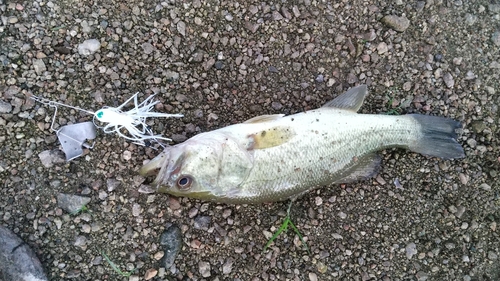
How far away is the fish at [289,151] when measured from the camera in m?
3.87

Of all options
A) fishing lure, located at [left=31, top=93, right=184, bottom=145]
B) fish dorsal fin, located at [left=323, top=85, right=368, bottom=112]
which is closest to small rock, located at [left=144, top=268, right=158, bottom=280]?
fishing lure, located at [left=31, top=93, right=184, bottom=145]

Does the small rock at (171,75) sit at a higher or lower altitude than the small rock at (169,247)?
higher

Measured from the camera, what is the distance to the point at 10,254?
415 centimetres

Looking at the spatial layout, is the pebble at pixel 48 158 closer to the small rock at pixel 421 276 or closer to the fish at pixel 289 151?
the fish at pixel 289 151

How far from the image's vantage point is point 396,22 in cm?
479

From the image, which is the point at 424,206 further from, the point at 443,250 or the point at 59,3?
the point at 59,3

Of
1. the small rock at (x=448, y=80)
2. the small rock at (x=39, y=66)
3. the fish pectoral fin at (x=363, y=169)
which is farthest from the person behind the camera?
the small rock at (x=448, y=80)

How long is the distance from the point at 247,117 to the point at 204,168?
998 millimetres

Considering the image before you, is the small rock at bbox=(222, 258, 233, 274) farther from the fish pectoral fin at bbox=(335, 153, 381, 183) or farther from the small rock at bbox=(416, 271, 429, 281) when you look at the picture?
the small rock at bbox=(416, 271, 429, 281)

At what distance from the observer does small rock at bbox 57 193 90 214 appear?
4312mm

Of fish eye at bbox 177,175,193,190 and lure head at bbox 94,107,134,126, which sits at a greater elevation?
lure head at bbox 94,107,134,126

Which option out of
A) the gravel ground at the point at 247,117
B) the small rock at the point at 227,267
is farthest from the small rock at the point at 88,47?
the small rock at the point at 227,267

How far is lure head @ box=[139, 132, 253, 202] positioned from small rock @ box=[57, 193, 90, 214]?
92 centimetres

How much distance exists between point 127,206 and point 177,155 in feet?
3.20
